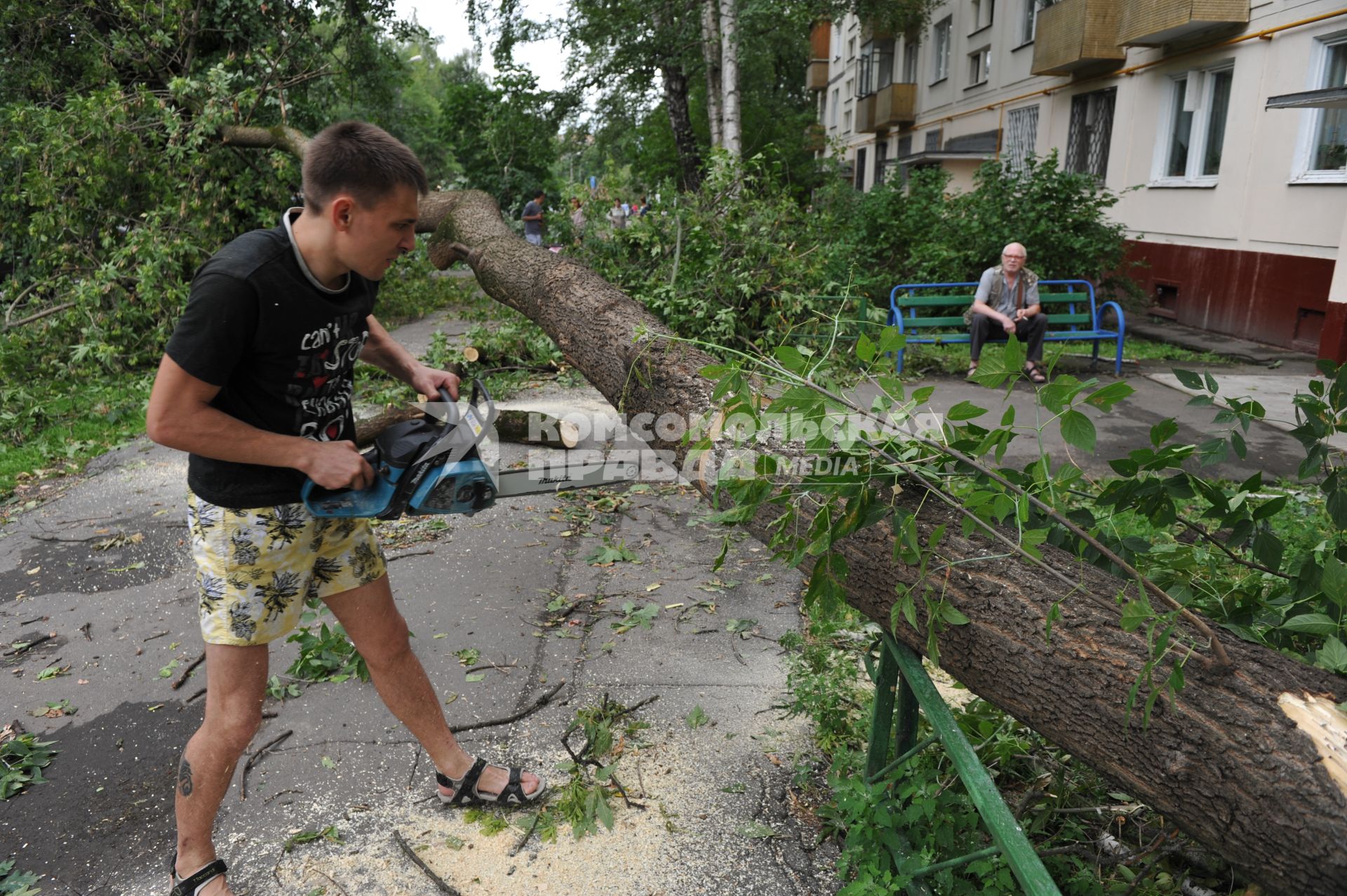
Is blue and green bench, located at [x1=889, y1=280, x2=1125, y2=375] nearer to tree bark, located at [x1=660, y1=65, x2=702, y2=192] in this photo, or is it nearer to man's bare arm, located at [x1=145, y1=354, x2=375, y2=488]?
man's bare arm, located at [x1=145, y1=354, x2=375, y2=488]

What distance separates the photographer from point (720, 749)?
105 inches

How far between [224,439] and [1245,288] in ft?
37.2

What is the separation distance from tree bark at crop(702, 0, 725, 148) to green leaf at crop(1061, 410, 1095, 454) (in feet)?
39.1

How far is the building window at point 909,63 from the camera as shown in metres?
23.3

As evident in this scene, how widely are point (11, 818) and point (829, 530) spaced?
94.6 inches

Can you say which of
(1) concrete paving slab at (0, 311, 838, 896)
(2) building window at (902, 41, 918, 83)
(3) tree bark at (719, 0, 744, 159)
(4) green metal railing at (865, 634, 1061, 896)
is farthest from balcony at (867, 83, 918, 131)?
(4) green metal railing at (865, 634, 1061, 896)

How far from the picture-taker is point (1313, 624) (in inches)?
67.3

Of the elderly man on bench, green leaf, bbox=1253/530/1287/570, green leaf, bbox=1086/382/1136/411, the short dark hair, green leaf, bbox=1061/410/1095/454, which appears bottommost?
the elderly man on bench

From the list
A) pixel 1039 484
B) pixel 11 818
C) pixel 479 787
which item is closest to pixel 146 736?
pixel 11 818

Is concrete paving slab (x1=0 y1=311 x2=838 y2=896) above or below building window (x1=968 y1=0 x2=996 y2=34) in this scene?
below

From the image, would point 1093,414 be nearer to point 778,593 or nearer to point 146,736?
point 778,593

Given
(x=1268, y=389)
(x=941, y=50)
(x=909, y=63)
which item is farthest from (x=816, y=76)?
(x=1268, y=389)

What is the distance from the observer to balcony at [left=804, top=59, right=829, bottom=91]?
120 feet

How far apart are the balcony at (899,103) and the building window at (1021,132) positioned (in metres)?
6.24
